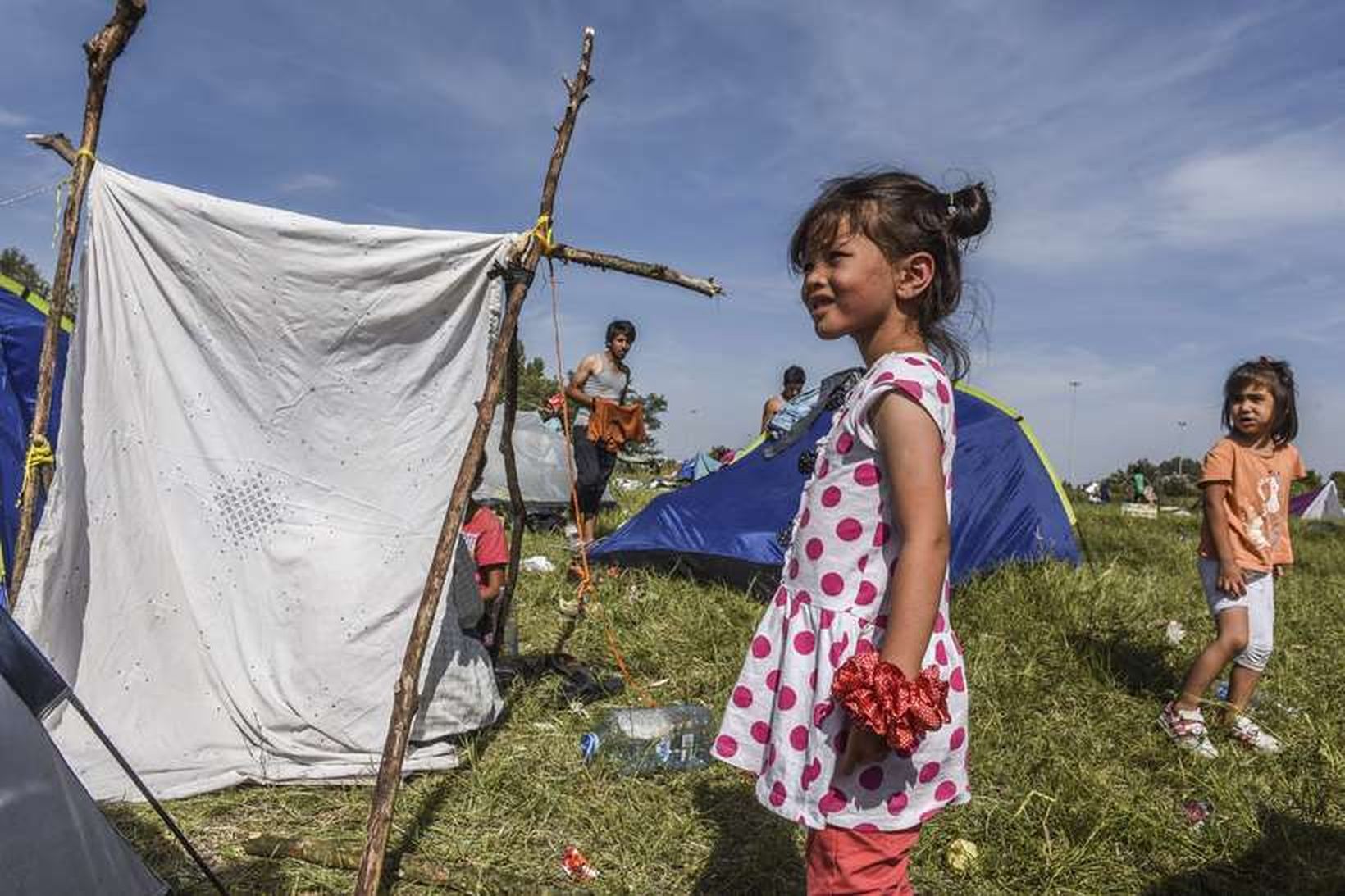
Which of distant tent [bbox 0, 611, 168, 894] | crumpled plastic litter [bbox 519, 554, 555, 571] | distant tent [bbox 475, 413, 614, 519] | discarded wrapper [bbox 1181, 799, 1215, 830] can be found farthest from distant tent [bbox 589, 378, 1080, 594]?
distant tent [bbox 0, 611, 168, 894]

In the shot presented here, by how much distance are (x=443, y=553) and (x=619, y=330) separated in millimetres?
4382

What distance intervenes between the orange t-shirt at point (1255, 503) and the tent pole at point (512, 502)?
8.72 feet

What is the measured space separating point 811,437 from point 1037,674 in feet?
6.50

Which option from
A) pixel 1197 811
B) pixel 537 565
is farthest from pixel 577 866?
pixel 537 565

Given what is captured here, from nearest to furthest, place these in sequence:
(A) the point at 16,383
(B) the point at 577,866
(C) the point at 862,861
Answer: (C) the point at 862,861
(B) the point at 577,866
(A) the point at 16,383

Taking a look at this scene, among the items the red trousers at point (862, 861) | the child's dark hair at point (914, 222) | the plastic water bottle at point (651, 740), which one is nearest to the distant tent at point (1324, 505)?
the plastic water bottle at point (651, 740)

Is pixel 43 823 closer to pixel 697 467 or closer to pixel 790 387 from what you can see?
pixel 790 387

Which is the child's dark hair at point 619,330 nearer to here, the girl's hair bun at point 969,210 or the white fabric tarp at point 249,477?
the white fabric tarp at point 249,477

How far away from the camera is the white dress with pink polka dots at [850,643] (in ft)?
5.08

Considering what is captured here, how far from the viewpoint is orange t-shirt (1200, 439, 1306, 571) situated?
11.7ft

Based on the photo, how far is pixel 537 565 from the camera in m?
6.38

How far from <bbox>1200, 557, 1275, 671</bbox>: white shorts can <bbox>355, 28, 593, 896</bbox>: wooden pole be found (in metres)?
2.84

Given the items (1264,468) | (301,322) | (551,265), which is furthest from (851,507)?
(1264,468)

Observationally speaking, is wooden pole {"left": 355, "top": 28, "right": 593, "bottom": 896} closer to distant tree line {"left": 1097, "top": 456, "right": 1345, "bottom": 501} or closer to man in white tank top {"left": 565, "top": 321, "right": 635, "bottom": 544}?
man in white tank top {"left": 565, "top": 321, "right": 635, "bottom": 544}
